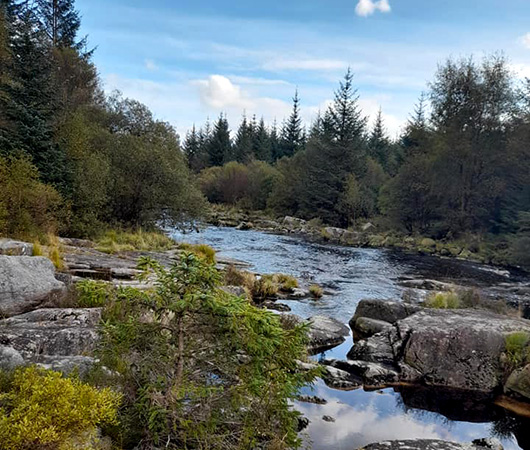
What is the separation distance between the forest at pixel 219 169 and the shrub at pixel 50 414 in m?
9.79

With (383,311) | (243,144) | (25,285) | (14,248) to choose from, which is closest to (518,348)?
(383,311)

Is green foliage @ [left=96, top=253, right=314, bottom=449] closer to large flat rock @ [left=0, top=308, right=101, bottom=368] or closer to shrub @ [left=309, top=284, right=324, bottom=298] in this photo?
large flat rock @ [left=0, top=308, right=101, bottom=368]

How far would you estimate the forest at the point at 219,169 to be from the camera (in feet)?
53.2

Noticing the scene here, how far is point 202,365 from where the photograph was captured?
3564mm

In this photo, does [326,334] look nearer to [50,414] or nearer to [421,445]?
[421,445]

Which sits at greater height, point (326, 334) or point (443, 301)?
point (443, 301)

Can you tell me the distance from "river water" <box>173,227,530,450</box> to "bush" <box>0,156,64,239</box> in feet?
24.7

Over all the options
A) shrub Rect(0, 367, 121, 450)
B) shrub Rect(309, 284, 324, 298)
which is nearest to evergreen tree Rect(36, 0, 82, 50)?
shrub Rect(309, 284, 324, 298)

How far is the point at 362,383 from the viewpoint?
704cm

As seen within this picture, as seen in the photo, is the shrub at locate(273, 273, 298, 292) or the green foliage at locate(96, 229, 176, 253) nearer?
the shrub at locate(273, 273, 298, 292)

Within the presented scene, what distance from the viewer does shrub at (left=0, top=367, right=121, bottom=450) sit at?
2.50m

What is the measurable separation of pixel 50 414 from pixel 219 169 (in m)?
47.9

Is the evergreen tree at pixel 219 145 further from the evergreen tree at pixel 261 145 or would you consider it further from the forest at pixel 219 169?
the forest at pixel 219 169

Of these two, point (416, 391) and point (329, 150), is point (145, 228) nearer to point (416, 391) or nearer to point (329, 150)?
point (416, 391)
